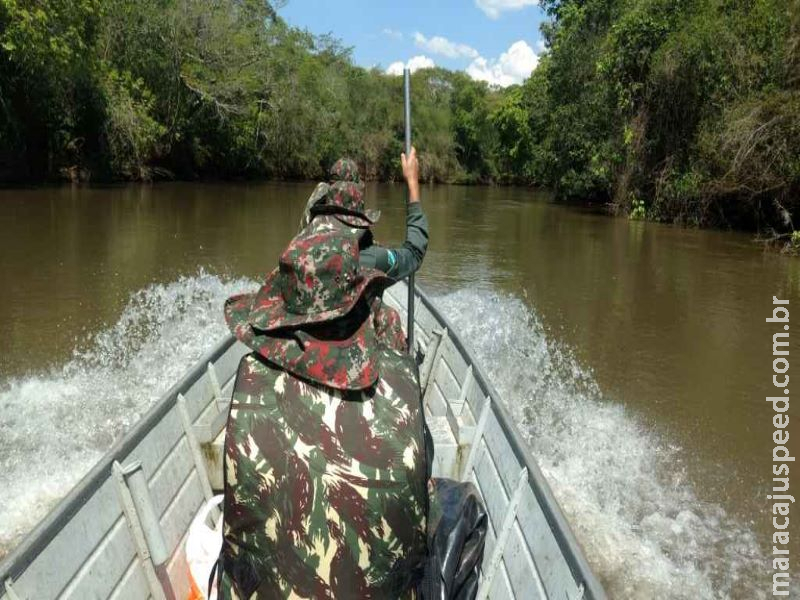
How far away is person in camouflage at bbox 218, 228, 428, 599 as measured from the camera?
1929 millimetres

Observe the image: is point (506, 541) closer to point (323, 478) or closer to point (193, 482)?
point (323, 478)

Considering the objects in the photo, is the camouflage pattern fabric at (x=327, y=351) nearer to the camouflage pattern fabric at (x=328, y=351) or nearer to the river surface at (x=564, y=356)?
the camouflage pattern fabric at (x=328, y=351)

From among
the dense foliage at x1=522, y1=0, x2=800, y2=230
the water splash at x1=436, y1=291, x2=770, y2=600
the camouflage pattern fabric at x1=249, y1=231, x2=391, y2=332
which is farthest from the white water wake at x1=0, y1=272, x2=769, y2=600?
the dense foliage at x1=522, y1=0, x2=800, y2=230

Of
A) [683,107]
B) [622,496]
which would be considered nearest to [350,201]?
[622,496]

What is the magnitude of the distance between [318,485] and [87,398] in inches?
221

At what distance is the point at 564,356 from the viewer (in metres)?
8.95

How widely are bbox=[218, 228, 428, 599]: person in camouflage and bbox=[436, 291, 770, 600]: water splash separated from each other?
2.90m

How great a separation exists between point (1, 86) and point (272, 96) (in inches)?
582

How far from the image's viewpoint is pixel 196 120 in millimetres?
35500

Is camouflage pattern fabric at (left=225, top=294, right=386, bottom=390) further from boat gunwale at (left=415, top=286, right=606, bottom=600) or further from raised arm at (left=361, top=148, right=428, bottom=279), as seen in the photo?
raised arm at (left=361, top=148, right=428, bottom=279)

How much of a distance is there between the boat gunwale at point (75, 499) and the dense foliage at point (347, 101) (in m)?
16.0

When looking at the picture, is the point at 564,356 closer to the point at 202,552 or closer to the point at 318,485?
the point at 202,552

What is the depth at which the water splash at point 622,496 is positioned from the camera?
14.7 feet

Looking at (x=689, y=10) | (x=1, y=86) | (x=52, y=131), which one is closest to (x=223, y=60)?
(x=52, y=131)
